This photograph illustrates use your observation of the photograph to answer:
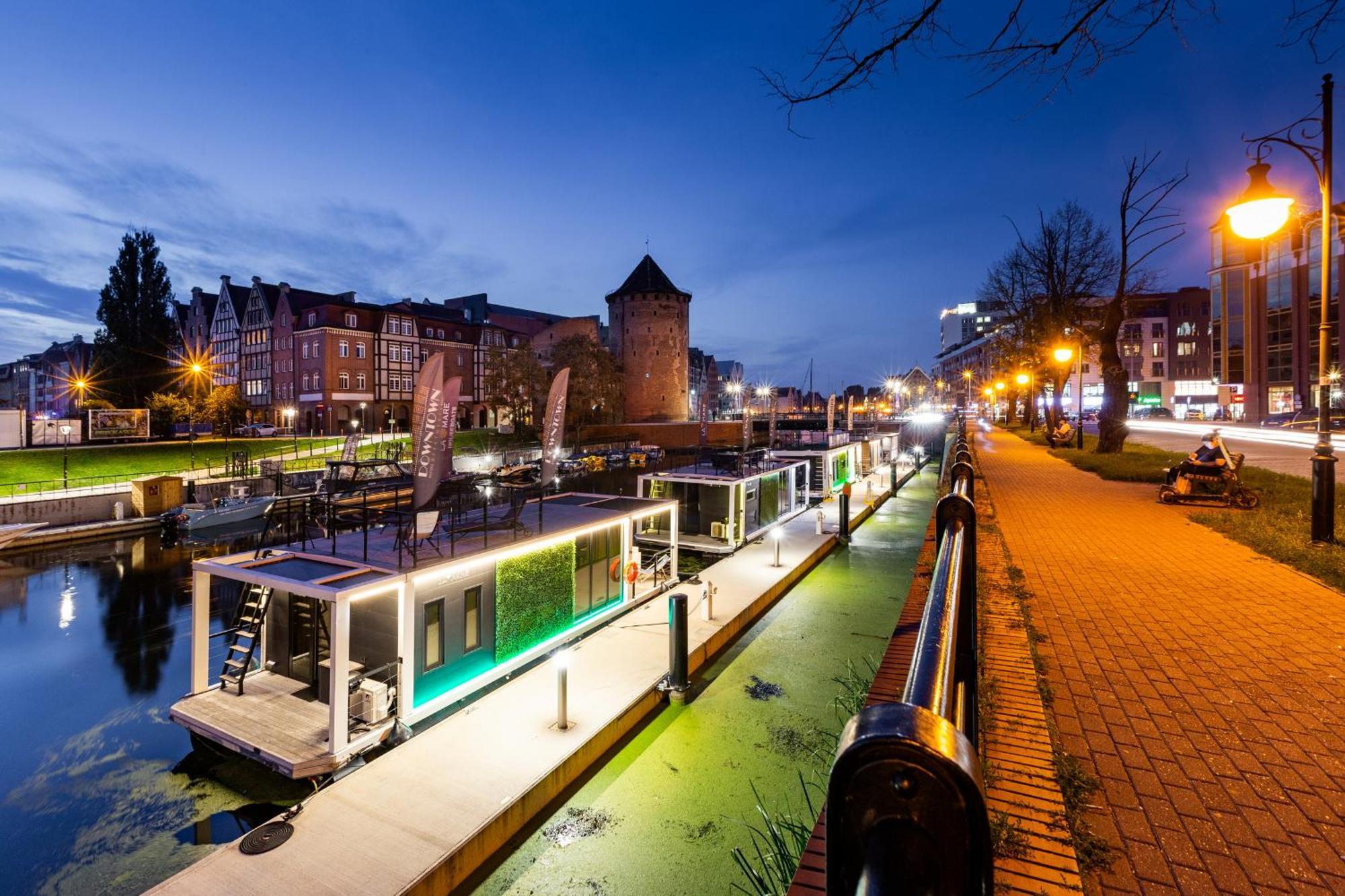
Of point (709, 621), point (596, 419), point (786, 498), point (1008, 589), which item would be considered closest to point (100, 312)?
point (596, 419)

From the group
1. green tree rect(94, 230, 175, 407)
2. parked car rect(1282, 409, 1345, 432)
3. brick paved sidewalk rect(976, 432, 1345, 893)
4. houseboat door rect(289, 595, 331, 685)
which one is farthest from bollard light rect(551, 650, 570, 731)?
green tree rect(94, 230, 175, 407)

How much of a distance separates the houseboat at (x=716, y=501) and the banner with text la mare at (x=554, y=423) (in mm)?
4094

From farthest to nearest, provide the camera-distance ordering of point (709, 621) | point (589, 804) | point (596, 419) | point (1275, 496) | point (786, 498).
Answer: point (596, 419)
point (786, 498)
point (1275, 496)
point (709, 621)
point (589, 804)

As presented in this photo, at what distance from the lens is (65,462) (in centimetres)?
2912

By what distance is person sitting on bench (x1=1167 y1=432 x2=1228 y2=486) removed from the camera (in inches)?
559

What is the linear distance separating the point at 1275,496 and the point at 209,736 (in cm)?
2128

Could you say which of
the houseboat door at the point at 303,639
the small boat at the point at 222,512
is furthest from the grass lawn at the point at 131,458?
the houseboat door at the point at 303,639

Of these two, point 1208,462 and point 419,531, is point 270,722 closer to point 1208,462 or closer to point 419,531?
point 419,531

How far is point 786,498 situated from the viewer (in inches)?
989

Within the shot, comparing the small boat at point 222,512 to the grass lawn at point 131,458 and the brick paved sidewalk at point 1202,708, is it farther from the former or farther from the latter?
the brick paved sidewalk at point 1202,708

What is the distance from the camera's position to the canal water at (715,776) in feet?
22.5

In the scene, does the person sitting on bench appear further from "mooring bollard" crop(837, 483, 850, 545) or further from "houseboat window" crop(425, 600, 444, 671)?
"houseboat window" crop(425, 600, 444, 671)

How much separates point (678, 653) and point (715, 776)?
214 cm

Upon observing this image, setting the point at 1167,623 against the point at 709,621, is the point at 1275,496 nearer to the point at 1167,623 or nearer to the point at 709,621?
the point at 1167,623
